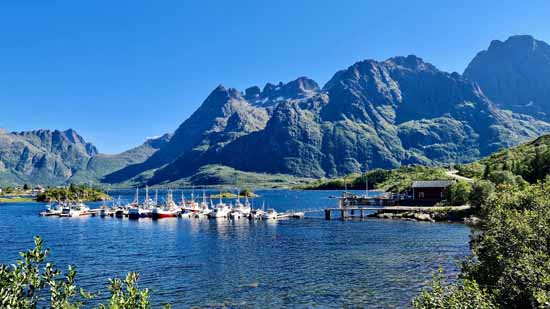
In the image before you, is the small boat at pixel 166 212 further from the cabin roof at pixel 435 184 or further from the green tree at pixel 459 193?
the green tree at pixel 459 193

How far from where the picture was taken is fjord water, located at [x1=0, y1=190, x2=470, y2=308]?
50.8 metres

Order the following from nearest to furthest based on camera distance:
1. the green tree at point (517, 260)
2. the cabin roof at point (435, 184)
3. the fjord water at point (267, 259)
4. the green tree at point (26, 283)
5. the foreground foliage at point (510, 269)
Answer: the green tree at point (26, 283) < the foreground foliage at point (510, 269) < the green tree at point (517, 260) < the fjord water at point (267, 259) < the cabin roof at point (435, 184)

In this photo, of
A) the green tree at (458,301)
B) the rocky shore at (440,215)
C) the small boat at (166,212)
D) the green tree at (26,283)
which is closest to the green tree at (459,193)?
the rocky shore at (440,215)

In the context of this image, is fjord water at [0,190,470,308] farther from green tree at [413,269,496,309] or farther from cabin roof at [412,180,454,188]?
cabin roof at [412,180,454,188]

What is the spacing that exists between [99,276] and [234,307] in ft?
87.8

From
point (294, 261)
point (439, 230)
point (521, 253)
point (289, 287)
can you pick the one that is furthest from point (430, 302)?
point (439, 230)

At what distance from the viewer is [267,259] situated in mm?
74875

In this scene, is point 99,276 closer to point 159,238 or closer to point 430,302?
point 159,238

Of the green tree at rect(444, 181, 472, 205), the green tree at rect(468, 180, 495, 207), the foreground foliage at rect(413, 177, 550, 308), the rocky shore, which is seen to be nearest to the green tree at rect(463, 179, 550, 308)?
the foreground foliage at rect(413, 177, 550, 308)

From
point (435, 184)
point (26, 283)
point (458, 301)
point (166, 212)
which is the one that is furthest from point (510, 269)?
point (166, 212)

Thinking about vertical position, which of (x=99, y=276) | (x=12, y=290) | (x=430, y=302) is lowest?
(x=99, y=276)

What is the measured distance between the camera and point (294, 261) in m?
72.1

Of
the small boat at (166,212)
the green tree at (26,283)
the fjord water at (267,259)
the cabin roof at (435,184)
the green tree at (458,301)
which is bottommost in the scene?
the fjord water at (267,259)

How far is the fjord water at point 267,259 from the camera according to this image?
5084 cm
